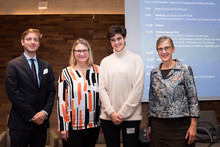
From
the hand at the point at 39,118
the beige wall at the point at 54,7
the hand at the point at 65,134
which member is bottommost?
the hand at the point at 65,134

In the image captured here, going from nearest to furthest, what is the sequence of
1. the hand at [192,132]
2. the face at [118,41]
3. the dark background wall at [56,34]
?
the hand at [192,132]
the face at [118,41]
the dark background wall at [56,34]

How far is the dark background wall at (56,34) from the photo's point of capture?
385 cm

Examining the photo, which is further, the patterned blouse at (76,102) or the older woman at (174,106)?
the patterned blouse at (76,102)

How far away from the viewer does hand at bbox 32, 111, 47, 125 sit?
1722mm

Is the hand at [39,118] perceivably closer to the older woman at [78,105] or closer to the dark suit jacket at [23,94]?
the dark suit jacket at [23,94]

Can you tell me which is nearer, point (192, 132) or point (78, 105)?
point (192, 132)

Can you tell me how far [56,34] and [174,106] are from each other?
2970 mm

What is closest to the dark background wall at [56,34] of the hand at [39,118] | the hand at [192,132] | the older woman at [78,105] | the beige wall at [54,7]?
the beige wall at [54,7]

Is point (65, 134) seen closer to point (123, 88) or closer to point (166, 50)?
point (123, 88)

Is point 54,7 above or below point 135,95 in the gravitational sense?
above

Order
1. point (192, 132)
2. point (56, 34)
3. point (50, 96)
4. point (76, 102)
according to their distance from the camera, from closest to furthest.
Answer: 1. point (192, 132)
2. point (76, 102)
3. point (50, 96)
4. point (56, 34)

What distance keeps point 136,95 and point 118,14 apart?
8.68ft

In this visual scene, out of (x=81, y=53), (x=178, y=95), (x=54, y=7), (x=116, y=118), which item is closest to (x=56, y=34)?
(x=54, y=7)

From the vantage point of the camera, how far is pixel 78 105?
1.80 meters
